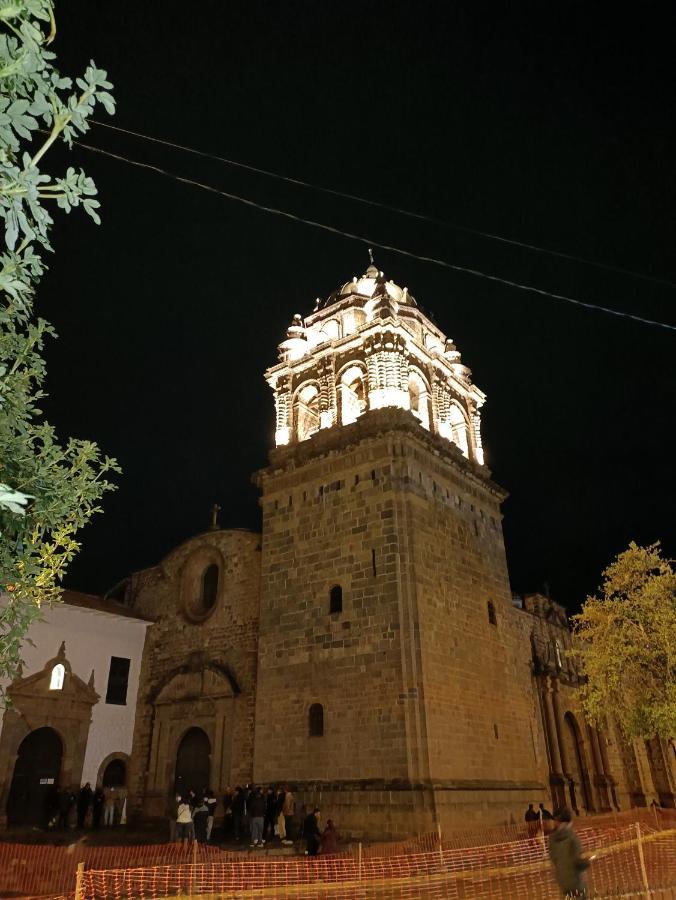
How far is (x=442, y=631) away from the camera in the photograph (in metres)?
16.5

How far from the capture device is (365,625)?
16.2 meters

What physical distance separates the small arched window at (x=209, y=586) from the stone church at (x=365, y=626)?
5 cm

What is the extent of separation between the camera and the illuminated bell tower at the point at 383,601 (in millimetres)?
14883

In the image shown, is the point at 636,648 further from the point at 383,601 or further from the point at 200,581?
the point at 200,581

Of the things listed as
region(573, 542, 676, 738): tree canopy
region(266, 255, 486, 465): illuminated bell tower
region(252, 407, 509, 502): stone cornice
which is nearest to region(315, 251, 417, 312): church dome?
region(266, 255, 486, 465): illuminated bell tower

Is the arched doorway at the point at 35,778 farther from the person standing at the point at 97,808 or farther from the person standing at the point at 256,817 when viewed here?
the person standing at the point at 256,817

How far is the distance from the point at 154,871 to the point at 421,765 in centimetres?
724

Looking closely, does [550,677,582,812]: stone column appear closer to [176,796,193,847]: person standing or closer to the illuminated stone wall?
the illuminated stone wall

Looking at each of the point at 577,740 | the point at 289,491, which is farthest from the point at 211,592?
the point at 577,740

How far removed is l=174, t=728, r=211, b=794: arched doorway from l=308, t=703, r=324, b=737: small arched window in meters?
4.25

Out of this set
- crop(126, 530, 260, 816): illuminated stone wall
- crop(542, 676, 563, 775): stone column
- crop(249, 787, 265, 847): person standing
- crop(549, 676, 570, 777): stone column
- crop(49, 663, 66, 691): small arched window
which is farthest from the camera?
crop(549, 676, 570, 777): stone column

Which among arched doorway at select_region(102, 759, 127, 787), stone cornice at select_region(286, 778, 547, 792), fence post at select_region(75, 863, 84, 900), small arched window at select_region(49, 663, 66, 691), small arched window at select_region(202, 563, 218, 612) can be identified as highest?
small arched window at select_region(202, 563, 218, 612)

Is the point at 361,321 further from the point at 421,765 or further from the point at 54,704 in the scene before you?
the point at 54,704

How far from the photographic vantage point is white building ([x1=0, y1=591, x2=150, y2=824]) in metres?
18.2
